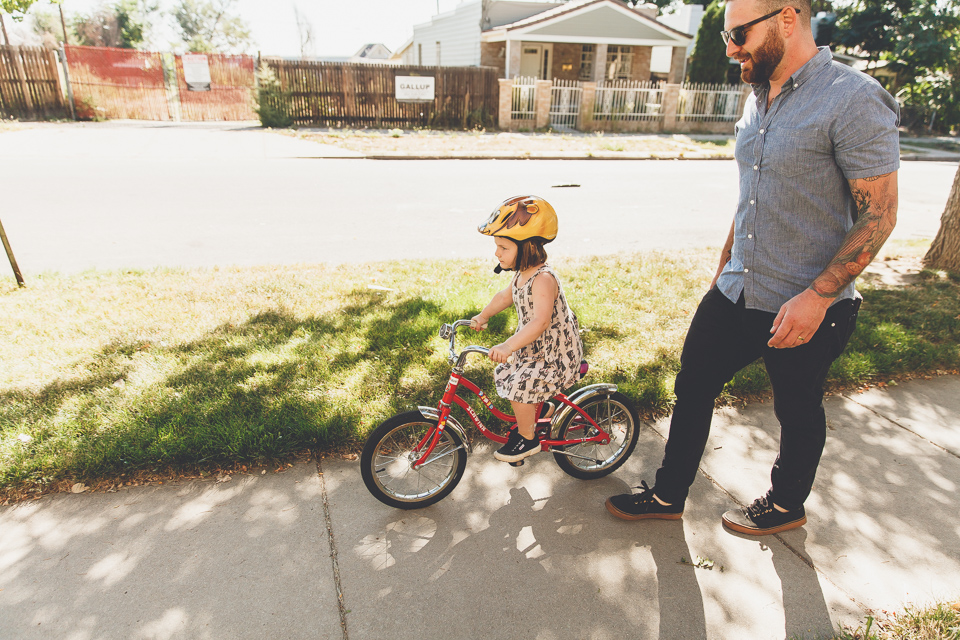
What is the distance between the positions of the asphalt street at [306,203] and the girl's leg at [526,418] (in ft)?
13.5

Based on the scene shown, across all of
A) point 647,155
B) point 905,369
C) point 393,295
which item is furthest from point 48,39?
point 905,369

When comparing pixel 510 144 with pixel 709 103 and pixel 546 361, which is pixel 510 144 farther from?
pixel 546 361

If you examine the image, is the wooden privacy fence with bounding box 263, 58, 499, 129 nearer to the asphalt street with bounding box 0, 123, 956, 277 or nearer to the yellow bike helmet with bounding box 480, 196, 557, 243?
the asphalt street with bounding box 0, 123, 956, 277

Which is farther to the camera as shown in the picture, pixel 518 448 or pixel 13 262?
pixel 13 262

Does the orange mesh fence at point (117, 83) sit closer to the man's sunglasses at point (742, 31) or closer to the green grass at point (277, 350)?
the green grass at point (277, 350)

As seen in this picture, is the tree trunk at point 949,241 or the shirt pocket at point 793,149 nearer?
the shirt pocket at point 793,149

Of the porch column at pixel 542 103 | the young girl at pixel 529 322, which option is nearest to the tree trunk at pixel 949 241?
the young girl at pixel 529 322

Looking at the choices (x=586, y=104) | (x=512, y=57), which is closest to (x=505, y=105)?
(x=586, y=104)

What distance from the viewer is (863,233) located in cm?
205

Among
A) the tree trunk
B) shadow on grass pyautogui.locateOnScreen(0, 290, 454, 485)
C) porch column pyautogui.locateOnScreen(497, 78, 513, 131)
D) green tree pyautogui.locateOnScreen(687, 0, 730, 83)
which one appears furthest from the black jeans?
green tree pyautogui.locateOnScreen(687, 0, 730, 83)

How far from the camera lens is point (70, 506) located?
113 inches

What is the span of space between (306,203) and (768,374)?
310 inches

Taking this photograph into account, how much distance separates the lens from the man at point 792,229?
6.62ft

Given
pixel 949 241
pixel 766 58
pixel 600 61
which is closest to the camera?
pixel 766 58
